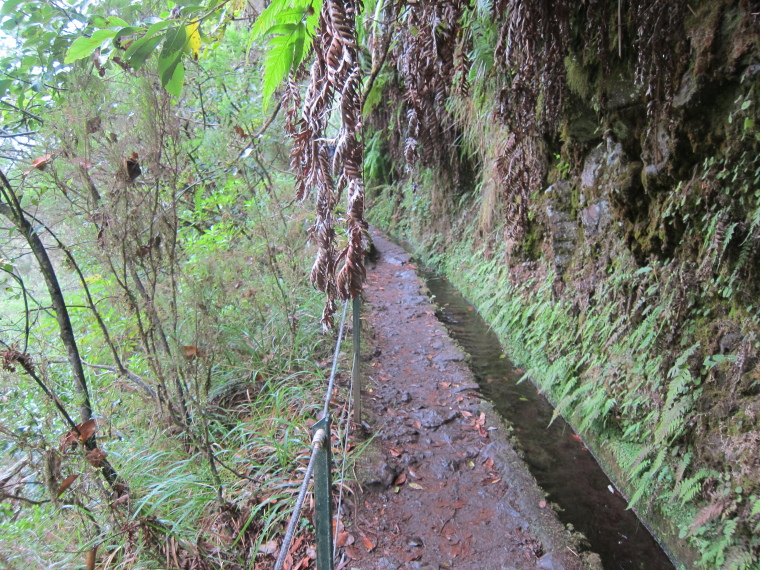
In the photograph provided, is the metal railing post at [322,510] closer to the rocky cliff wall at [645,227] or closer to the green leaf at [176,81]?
the green leaf at [176,81]

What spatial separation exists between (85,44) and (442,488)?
2828 millimetres

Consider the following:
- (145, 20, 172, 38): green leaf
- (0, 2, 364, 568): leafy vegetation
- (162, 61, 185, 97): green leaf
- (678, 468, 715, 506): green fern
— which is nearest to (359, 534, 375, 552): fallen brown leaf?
(0, 2, 364, 568): leafy vegetation

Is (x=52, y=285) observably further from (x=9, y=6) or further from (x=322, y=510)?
(x=322, y=510)

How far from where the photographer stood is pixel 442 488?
2.84 meters

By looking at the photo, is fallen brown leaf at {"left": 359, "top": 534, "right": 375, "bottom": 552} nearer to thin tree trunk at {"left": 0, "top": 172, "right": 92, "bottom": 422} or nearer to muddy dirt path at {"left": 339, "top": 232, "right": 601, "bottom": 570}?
muddy dirt path at {"left": 339, "top": 232, "right": 601, "bottom": 570}

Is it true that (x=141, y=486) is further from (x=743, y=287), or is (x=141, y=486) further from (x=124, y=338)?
(x=743, y=287)

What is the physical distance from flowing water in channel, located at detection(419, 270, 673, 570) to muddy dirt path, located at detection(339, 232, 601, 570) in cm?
17

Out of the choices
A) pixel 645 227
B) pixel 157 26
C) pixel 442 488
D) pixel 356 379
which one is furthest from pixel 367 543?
pixel 645 227

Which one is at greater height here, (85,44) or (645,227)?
(85,44)

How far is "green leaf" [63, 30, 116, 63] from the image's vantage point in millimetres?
1196

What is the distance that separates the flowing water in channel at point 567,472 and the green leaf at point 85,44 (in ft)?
10.3

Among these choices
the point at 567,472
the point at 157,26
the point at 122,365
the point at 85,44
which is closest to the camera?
the point at 157,26

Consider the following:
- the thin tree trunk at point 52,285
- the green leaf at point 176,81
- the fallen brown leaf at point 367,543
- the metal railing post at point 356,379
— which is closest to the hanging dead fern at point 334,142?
the green leaf at point 176,81

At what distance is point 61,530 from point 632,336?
3440 millimetres
